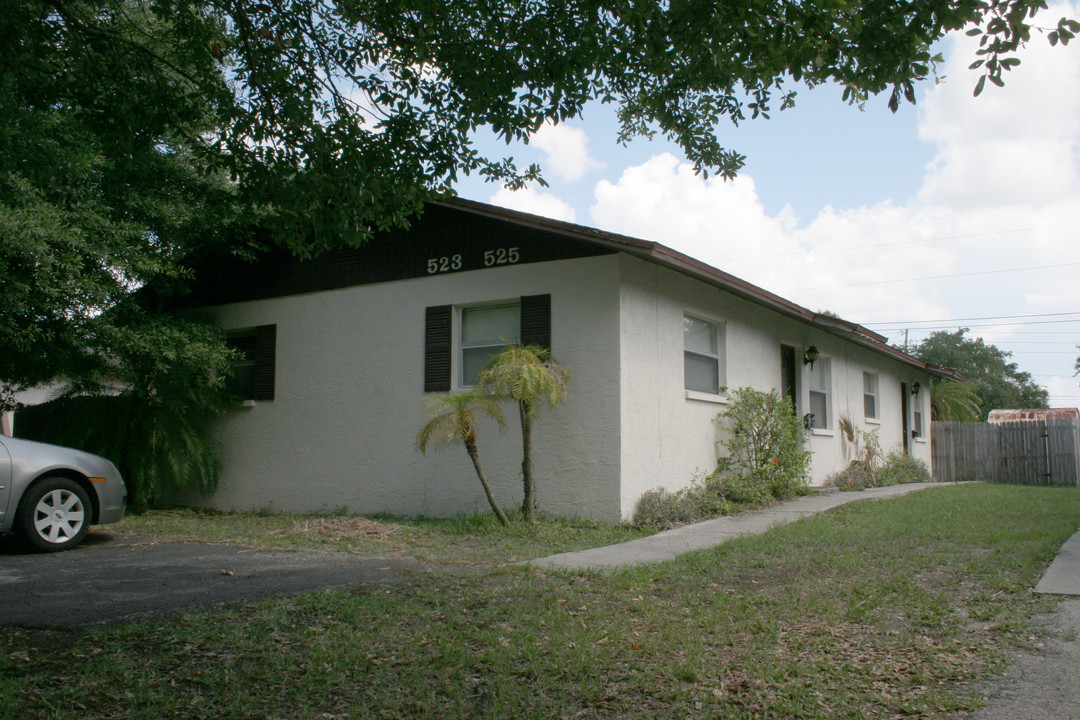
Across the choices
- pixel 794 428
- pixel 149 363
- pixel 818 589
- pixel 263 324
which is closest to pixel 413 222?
pixel 263 324

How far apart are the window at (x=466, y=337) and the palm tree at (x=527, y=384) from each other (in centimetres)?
100

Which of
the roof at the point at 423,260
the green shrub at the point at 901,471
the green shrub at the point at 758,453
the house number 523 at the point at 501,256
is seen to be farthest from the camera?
the green shrub at the point at 901,471

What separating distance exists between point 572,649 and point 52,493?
5.99m

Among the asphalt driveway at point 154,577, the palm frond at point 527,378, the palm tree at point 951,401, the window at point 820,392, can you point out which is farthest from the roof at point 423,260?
the palm tree at point 951,401

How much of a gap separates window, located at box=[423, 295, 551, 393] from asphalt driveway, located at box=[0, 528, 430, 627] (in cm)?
332

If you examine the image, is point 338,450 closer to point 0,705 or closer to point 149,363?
point 149,363

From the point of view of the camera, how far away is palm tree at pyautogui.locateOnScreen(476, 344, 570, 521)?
352 inches

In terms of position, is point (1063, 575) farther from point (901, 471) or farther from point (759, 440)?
point (901, 471)

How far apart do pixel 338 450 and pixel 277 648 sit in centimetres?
723

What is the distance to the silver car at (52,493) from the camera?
25.5 ft

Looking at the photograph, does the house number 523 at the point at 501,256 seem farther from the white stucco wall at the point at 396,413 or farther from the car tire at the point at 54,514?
the car tire at the point at 54,514

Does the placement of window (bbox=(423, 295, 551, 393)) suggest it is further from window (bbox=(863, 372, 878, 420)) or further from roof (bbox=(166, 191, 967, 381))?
window (bbox=(863, 372, 878, 420))

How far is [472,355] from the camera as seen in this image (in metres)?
10.8

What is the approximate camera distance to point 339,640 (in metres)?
4.60
